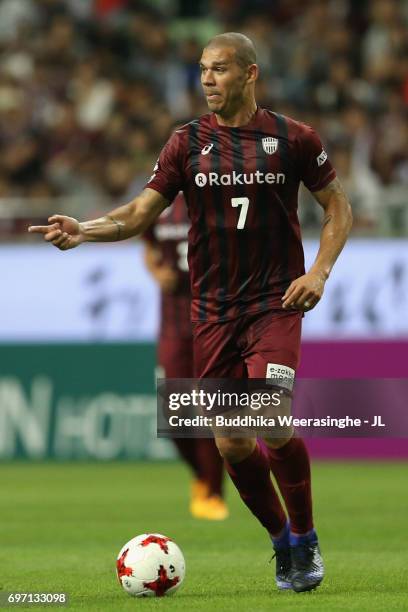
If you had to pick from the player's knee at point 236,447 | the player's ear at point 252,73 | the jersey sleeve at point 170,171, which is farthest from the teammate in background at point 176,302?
the player's knee at point 236,447

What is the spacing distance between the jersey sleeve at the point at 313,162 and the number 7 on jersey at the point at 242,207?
30cm

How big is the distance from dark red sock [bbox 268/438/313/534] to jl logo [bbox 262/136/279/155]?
1.32 m

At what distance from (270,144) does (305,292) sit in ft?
2.60

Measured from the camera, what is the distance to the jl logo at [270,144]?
6934 mm

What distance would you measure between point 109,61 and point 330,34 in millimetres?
2980

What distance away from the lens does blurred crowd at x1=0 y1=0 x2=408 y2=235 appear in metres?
17.1

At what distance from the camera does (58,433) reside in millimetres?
16469

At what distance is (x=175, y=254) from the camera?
1121cm

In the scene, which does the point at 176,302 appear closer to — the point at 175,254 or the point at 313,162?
the point at 175,254

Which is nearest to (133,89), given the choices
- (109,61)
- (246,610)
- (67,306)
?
(109,61)

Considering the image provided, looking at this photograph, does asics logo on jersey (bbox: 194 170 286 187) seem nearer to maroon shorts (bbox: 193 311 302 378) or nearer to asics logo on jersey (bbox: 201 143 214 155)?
asics logo on jersey (bbox: 201 143 214 155)

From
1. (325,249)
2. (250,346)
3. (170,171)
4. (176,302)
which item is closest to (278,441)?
(250,346)

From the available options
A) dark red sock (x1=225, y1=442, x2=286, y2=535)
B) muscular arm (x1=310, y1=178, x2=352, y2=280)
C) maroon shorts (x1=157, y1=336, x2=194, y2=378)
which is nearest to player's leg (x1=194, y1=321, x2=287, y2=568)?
dark red sock (x1=225, y1=442, x2=286, y2=535)

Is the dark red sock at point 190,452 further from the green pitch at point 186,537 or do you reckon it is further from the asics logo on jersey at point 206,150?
the asics logo on jersey at point 206,150
